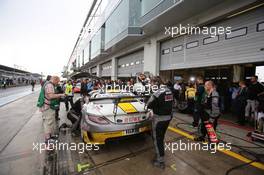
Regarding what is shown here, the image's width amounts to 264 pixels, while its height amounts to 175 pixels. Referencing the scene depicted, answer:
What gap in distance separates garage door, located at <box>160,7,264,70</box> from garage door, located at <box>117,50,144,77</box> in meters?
4.53

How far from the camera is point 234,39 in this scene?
5758 mm

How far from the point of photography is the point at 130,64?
14.7 m

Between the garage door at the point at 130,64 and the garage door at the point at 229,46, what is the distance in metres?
4.53

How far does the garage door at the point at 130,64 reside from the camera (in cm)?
1286

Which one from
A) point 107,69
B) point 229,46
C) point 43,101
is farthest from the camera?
point 107,69

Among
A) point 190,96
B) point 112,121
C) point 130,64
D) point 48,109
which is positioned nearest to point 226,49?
point 190,96

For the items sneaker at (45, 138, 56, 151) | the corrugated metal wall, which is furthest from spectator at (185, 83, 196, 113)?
the corrugated metal wall

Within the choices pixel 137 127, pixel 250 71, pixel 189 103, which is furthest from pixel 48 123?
pixel 250 71

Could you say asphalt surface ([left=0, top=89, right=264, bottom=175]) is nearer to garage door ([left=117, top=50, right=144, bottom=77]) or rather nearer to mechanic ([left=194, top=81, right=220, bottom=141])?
mechanic ([left=194, top=81, right=220, bottom=141])

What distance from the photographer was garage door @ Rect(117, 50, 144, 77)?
42.2 ft

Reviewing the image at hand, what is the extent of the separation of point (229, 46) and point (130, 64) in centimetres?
975

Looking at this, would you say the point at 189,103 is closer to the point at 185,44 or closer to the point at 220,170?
the point at 185,44

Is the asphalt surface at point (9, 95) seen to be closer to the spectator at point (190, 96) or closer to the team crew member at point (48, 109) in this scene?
the team crew member at point (48, 109)

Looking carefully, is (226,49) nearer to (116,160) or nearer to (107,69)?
(116,160)
